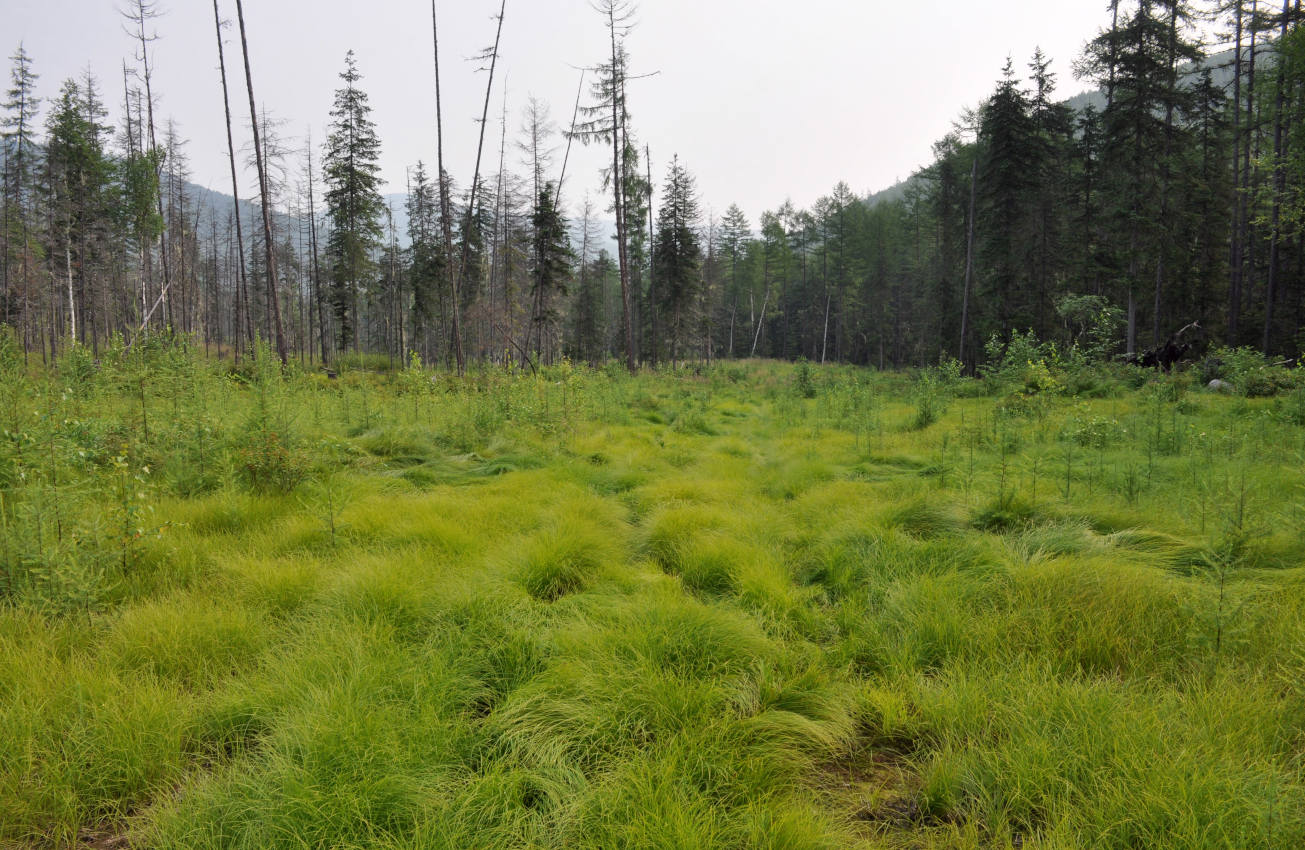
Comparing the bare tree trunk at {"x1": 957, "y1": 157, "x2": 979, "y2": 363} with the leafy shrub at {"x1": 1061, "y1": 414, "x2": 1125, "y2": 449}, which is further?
the bare tree trunk at {"x1": 957, "y1": 157, "x2": 979, "y2": 363}

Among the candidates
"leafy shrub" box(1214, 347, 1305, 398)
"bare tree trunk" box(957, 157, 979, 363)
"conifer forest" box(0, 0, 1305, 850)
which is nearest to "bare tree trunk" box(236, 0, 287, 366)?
"conifer forest" box(0, 0, 1305, 850)

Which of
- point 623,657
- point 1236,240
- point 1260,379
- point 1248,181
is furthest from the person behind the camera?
point 1248,181

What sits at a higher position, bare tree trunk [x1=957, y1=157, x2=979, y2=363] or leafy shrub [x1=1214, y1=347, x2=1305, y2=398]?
bare tree trunk [x1=957, y1=157, x2=979, y2=363]

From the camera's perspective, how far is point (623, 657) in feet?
8.87

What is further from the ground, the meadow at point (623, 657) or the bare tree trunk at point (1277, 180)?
the bare tree trunk at point (1277, 180)

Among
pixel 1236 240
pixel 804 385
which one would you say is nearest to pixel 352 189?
pixel 804 385

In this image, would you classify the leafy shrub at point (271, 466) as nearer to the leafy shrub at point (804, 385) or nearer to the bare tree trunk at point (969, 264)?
the leafy shrub at point (804, 385)

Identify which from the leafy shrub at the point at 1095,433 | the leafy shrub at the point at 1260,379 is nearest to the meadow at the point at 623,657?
the leafy shrub at the point at 1095,433

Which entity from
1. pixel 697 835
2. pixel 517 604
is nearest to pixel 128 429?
pixel 517 604

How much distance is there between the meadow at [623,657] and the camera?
1.78 meters

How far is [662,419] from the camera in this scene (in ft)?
40.7

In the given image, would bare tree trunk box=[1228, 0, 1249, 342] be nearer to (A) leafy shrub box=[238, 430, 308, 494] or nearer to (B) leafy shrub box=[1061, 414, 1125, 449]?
(B) leafy shrub box=[1061, 414, 1125, 449]

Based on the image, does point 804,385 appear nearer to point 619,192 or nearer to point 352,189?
point 619,192

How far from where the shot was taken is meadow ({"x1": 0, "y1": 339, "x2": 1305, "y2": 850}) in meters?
1.78
